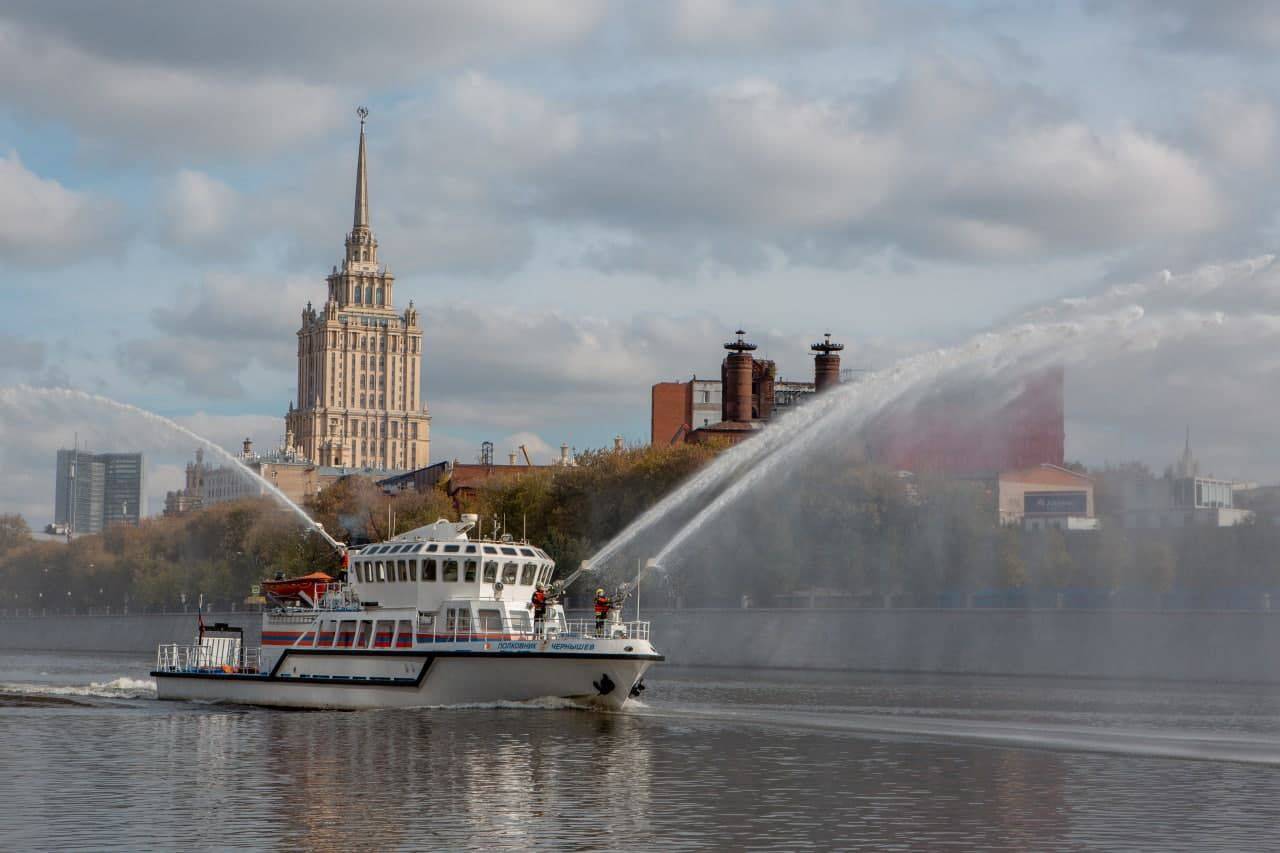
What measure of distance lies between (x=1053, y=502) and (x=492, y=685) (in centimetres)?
8338

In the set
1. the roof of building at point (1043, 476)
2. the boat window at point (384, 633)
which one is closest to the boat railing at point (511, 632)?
the boat window at point (384, 633)

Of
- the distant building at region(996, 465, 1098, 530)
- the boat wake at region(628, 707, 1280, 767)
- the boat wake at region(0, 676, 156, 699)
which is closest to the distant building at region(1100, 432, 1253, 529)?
the distant building at region(996, 465, 1098, 530)

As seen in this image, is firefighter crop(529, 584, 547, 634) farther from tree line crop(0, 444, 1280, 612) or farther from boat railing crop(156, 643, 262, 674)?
tree line crop(0, 444, 1280, 612)

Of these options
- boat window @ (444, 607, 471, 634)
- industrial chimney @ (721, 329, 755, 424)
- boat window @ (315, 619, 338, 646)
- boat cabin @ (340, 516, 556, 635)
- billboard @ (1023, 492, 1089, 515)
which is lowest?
boat window @ (315, 619, 338, 646)

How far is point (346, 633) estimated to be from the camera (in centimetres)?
7088

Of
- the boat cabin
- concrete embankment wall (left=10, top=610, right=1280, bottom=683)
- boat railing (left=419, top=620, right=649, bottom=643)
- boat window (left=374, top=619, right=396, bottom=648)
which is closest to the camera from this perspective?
boat railing (left=419, top=620, right=649, bottom=643)

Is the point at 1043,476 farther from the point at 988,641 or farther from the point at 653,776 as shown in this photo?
the point at 653,776

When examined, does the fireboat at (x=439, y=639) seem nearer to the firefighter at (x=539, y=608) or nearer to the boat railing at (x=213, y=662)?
the firefighter at (x=539, y=608)

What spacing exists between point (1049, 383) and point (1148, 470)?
8.16 meters

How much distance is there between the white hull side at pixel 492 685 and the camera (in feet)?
214

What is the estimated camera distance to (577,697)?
65812 millimetres

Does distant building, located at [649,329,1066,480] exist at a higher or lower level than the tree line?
higher

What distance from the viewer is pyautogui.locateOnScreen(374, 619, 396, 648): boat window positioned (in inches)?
2726

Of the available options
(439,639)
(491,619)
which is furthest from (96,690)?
(491,619)
